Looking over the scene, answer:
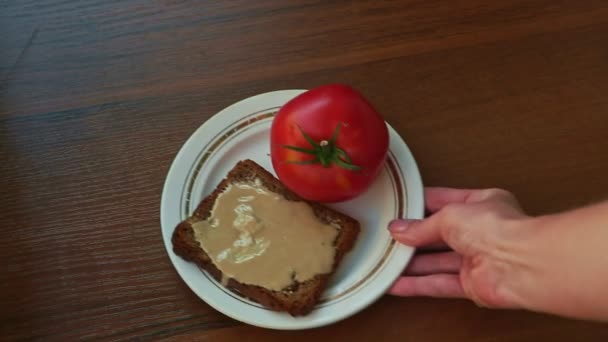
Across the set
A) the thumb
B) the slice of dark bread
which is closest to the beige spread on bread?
the slice of dark bread

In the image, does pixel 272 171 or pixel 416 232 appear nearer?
pixel 416 232

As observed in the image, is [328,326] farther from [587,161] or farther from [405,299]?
[587,161]

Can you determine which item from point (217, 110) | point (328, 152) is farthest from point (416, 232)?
point (217, 110)

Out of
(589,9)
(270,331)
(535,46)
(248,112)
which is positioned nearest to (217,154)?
(248,112)

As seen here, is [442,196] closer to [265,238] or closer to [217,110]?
[265,238]

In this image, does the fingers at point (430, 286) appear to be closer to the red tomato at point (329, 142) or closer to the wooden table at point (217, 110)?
the wooden table at point (217, 110)
